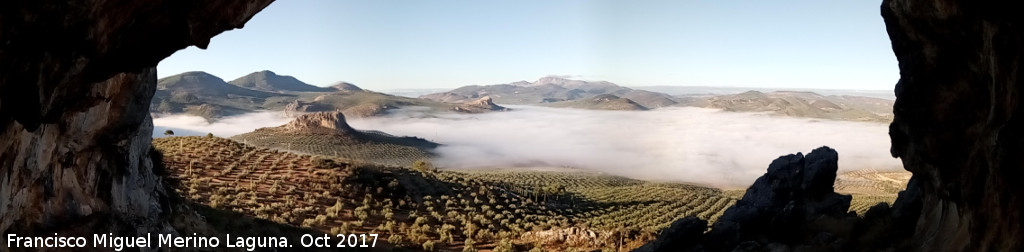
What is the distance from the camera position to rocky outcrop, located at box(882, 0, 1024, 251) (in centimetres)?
757

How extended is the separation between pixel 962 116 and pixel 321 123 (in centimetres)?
13322

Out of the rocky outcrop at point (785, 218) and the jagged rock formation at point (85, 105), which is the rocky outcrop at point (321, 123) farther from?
the rocky outcrop at point (785, 218)

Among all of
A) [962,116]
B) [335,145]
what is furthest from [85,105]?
[335,145]

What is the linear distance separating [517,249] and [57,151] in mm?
21247

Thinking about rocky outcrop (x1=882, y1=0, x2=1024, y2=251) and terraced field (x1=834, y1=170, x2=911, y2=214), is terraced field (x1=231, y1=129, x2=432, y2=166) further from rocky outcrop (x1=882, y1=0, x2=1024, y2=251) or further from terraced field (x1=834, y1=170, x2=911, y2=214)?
rocky outcrop (x1=882, y1=0, x2=1024, y2=251)

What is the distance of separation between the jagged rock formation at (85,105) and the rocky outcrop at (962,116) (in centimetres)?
1192

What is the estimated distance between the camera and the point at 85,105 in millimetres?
13086

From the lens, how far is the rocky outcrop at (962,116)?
Result: 7.57m

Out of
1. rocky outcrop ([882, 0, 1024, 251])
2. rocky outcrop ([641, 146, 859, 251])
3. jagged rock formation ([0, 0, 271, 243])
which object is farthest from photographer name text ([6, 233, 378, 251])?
rocky outcrop ([882, 0, 1024, 251])

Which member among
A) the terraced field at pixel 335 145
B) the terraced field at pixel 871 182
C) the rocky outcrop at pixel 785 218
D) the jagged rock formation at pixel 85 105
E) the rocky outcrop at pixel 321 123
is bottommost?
the terraced field at pixel 871 182

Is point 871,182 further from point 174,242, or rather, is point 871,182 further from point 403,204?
→ point 174,242

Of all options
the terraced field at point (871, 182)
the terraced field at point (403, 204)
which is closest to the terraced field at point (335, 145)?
the terraced field at point (403, 204)

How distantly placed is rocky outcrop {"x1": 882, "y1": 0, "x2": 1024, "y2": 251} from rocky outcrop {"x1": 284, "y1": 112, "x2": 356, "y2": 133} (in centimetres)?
12526

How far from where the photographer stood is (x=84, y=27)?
7938 millimetres
